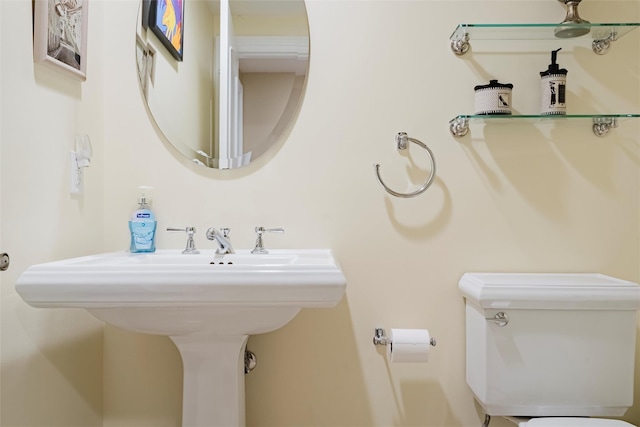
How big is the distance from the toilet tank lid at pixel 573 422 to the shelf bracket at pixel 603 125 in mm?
801

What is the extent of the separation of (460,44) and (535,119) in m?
0.32

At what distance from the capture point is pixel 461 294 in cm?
140

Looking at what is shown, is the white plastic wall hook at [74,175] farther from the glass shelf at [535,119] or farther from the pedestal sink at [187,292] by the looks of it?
the glass shelf at [535,119]

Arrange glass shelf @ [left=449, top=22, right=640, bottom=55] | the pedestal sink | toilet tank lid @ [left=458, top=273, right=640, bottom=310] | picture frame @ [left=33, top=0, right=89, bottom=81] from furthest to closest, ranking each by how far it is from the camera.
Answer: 1. glass shelf @ [left=449, top=22, right=640, bottom=55]
2. toilet tank lid @ [left=458, top=273, right=640, bottom=310]
3. picture frame @ [left=33, top=0, right=89, bottom=81]
4. the pedestal sink

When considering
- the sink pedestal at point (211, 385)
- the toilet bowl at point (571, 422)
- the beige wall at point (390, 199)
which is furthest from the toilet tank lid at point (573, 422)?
the sink pedestal at point (211, 385)

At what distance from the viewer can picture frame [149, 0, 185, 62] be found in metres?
1.42

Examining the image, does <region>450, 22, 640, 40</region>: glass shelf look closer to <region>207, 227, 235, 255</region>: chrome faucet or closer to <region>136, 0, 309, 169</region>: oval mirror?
<region>136, 0, 309, 169</region>: oval mirror

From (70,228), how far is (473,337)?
1.16 m

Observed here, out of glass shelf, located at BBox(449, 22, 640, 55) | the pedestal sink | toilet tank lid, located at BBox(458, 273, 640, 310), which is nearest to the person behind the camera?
the pedestal sink

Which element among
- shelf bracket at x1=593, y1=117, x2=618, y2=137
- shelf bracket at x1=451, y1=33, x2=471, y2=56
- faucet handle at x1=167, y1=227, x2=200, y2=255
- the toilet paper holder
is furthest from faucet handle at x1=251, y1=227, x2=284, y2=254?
shelf bracket at x1=593, y1=117, x2=618, y2=137

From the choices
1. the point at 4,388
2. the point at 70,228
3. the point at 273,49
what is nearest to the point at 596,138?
the point at 273,49

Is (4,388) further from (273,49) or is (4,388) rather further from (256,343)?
(273,49)

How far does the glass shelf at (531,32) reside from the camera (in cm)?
132

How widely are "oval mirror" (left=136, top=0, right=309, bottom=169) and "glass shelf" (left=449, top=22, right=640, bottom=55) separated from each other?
463 mm
